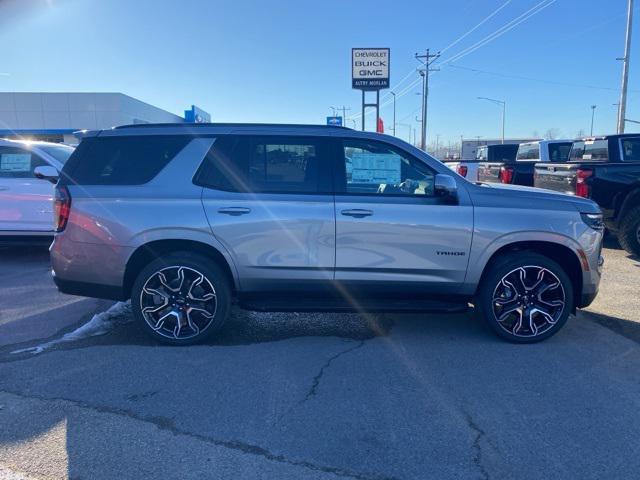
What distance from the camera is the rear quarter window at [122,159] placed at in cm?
439

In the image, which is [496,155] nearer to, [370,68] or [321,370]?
[370,68]

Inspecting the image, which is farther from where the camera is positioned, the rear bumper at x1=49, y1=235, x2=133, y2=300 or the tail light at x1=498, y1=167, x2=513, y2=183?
the tail light at x1=498, y1=167, x2=513, y2=183

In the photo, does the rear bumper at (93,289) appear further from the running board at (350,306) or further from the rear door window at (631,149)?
the rear door window at (631,149)

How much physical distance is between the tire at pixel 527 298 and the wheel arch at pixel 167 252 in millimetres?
2272

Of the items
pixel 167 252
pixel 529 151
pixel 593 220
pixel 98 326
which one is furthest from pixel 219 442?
pixel 529 151

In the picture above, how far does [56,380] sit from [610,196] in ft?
25.6

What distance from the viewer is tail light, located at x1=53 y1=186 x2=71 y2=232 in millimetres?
4340

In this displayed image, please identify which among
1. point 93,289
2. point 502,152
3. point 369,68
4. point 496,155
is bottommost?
point 93,289

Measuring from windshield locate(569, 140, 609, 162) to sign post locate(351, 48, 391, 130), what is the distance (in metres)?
12.7

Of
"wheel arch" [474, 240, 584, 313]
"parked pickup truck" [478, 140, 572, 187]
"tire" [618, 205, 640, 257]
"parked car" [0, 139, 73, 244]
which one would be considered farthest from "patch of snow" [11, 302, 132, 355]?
"parked pickup truck" [478, 140, 572, 187]

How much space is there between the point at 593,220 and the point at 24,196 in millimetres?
7780

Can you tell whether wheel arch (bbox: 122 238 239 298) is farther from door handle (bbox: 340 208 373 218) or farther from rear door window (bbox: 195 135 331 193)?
door handle (bbox: 340 208 373 218)

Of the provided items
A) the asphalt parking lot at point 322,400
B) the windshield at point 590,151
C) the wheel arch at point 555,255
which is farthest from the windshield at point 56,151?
the windshield at point 590,151

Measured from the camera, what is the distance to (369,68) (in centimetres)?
2219
